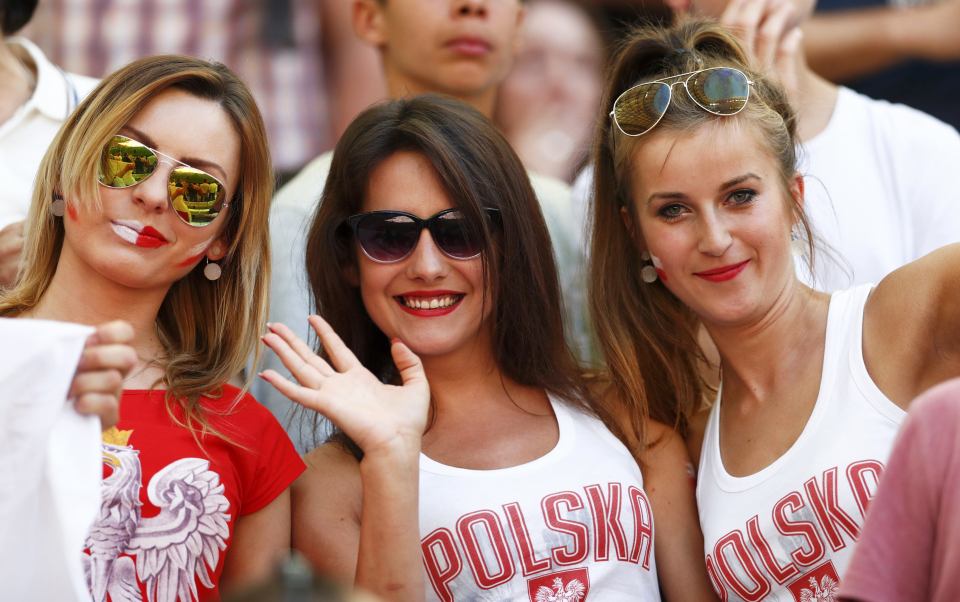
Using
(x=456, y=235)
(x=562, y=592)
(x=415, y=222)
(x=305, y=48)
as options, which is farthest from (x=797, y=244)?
(x=305, y=48)

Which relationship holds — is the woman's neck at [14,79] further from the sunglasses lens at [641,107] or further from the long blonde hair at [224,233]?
the sunglasses lens at [641,107]

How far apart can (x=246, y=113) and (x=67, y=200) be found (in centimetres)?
48

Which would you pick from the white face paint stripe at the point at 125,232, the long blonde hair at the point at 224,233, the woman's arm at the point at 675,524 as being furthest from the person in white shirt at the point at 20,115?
the woman's arm at the point at 675,524

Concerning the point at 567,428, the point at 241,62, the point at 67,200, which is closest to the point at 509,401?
the point at 567,428

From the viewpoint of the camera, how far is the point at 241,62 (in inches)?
204

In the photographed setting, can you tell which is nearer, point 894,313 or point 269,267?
point 894,313

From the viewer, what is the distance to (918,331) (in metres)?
2.91

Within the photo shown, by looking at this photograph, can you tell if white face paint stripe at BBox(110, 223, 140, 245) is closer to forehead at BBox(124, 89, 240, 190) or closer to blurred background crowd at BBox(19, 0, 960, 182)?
forehead at BBox(124, 89, 240, 190)

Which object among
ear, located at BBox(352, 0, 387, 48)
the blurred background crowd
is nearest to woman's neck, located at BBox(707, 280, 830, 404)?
the blurred background crowd

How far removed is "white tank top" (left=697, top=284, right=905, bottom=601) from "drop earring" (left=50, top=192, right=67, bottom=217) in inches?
67.3

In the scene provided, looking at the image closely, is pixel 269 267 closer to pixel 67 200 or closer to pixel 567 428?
pixel 67 200

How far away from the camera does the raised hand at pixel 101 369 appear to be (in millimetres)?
2422

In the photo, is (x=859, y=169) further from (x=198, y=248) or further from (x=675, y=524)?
(x=198, y=248)

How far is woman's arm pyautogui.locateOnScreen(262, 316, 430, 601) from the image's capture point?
277 cm
